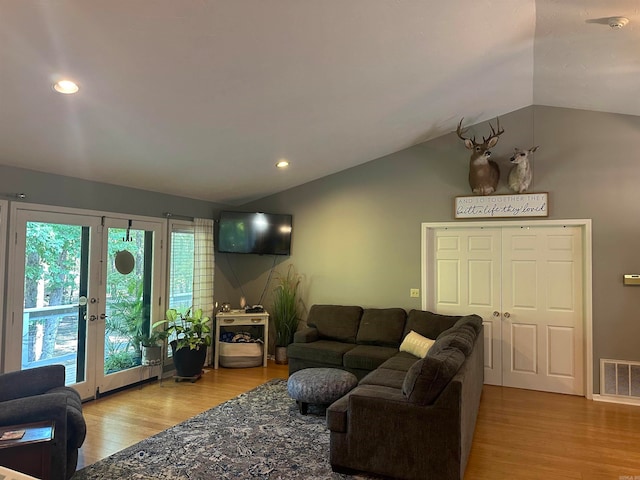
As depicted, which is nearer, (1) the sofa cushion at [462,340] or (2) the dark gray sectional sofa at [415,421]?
(2) the dark gray sectional sofa at [415,421]

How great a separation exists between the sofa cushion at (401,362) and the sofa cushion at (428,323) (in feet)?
1.44

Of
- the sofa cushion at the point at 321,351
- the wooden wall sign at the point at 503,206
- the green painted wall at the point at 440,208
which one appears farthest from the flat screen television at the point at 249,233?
the wooden wall sign at the point at 503,206

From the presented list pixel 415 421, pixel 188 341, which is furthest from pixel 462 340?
pixel 188 341

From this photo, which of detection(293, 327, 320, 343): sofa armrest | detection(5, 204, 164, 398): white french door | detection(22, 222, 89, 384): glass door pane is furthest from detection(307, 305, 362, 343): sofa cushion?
detection(22, 222, 89, 384): glass door pane

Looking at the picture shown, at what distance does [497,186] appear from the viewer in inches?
202

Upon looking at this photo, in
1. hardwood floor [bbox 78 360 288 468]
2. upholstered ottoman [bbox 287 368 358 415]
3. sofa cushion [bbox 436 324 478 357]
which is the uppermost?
sofa cushion [bbox 436 324 478 357]

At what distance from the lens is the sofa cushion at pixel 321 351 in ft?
16.2

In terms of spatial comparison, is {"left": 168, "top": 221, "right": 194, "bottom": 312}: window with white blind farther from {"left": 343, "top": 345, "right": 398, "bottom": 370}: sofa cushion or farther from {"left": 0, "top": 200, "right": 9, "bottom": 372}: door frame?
{"left": 343, "top": 345, "right": 398, "bottom": 370}: sofa cushion

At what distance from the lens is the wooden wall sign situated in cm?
496

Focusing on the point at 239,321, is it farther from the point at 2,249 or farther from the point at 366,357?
the point at 2,249

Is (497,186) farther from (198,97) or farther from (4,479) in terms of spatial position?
(4,479)

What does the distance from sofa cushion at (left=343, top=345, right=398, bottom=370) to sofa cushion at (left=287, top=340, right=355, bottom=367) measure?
105mm

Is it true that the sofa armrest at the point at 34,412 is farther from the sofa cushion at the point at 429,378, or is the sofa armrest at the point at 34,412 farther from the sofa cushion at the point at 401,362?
the sofa cushion at the point at 401,362

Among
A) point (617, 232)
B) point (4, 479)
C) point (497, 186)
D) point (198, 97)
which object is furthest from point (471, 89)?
point (4, 479)
